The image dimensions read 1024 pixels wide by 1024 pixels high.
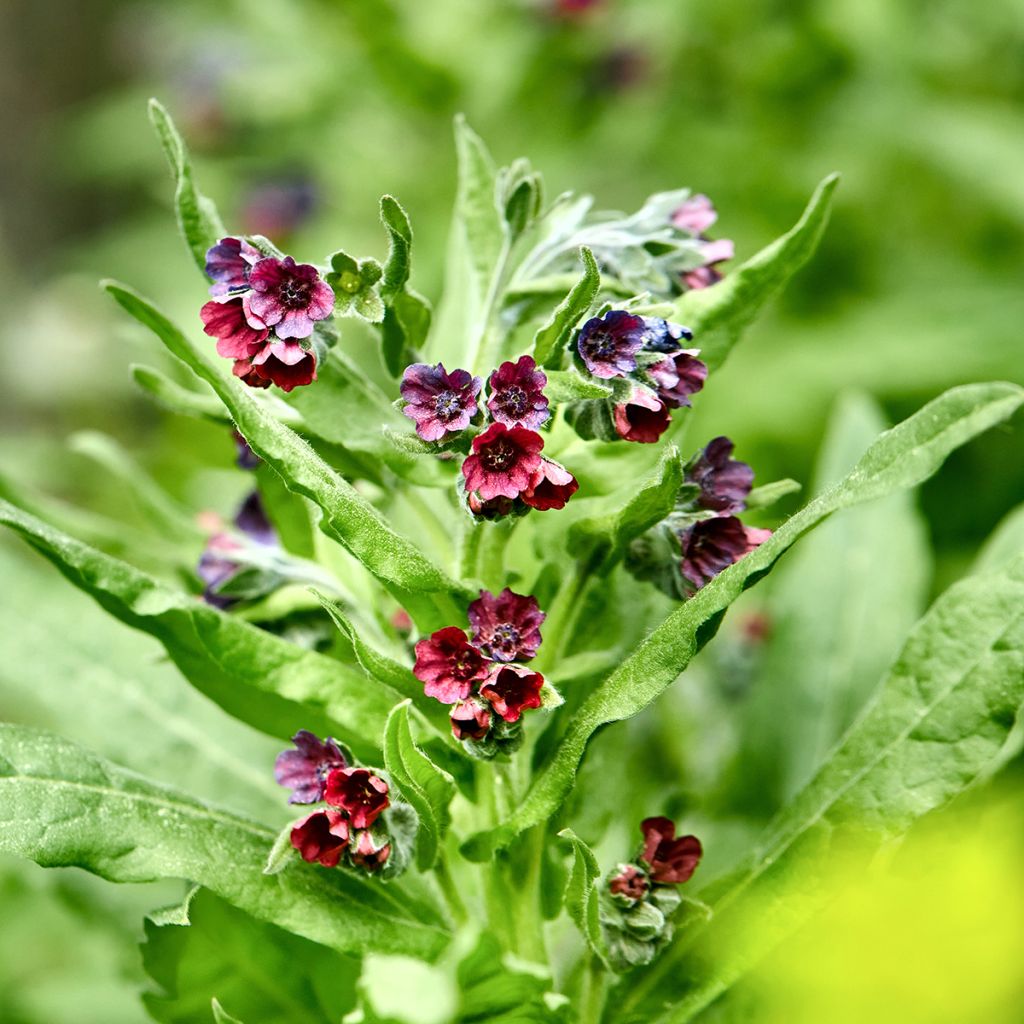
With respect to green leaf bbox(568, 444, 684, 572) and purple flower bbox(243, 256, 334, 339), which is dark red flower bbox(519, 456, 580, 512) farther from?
→ purple flower bbox(243, 256, 334, 339)


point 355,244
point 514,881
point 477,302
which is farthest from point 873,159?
point 514,881

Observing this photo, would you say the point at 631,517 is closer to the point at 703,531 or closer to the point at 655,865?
the point at 703,531

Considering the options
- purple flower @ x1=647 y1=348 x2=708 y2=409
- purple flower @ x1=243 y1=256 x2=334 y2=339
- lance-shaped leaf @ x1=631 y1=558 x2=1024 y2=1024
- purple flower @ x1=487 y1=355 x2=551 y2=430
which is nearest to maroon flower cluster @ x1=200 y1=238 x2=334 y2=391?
purple flower @ x1=243 y1=256 x2=334 y2=339

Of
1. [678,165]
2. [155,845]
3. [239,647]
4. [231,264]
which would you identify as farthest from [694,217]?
[678,165]

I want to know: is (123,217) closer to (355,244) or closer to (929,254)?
(355,244)

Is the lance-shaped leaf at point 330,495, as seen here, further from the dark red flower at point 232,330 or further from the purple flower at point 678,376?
the purple flower at point 678,376

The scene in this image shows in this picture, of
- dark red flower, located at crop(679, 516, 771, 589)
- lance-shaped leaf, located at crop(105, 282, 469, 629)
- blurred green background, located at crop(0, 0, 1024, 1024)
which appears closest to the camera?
lance-shaped leaf, located at crop(105, 282, 469, 629)
